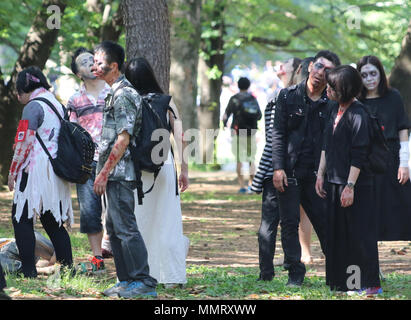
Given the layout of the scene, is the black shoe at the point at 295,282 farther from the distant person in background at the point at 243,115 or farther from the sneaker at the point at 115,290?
the distant person in background at the point at 243,115

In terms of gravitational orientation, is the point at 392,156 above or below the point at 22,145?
below

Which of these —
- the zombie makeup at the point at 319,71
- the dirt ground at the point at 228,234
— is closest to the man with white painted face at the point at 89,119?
the dirt ground at the point at 228,234

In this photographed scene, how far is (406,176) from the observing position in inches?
299

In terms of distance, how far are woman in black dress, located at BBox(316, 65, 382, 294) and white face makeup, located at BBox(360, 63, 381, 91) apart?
93 centimetres

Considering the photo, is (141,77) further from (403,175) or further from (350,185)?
(403,175)

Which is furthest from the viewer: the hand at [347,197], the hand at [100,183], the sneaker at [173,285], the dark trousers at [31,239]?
the dark trousers at [31,239]

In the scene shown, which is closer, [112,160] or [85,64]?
[112,160]

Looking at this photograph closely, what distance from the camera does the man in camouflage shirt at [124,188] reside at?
20.8 ft

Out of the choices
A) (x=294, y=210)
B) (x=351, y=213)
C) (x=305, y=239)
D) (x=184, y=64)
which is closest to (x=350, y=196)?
(x=351, y=213)

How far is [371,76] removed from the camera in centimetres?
756

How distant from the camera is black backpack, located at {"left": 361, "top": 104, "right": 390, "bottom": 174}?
6648 mm

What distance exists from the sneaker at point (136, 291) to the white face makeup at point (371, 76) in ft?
9.25

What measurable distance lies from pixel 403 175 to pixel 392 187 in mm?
159
